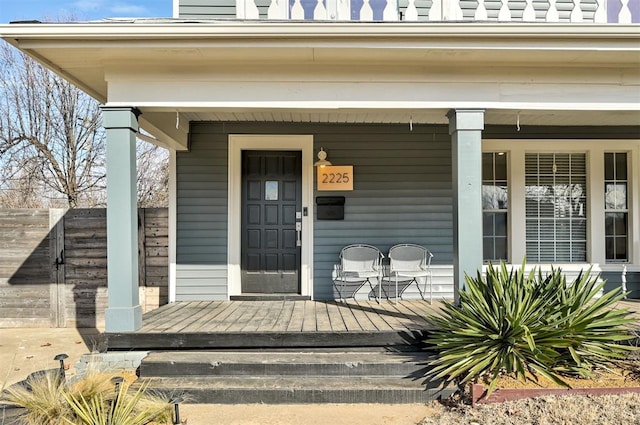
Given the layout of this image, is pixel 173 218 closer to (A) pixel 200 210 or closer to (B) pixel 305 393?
(A) pixel 200 210

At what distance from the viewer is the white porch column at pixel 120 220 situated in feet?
11.8

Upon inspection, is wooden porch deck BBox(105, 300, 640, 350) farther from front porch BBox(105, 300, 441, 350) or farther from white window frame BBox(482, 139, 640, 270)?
white window frame BBox(482, 139, 640, 270)

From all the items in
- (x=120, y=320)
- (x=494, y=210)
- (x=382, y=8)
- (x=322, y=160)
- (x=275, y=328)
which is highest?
(x=382, y=8)

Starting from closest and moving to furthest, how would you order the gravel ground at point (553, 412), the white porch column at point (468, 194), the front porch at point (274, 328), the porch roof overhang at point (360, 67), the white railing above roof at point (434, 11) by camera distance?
the gravel ground at point (553, 412) → the porch roof overhang at point (360, 67) → the front porch at point (274, 328) → the white porch column at point (468, 194) → the white railing above roof at point (434, 11)

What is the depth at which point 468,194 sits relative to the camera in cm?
Result: 369

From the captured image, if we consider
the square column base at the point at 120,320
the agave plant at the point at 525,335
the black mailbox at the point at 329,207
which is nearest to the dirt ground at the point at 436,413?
the agave plant at the point at 525,335

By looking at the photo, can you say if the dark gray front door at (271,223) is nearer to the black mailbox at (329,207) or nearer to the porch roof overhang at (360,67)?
the black mailbox at (329,207)

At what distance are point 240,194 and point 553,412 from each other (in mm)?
4009

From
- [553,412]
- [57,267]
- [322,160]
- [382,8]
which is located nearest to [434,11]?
[382,8]

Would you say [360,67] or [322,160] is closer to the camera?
[360,67]

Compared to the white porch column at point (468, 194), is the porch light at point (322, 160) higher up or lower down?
higher up

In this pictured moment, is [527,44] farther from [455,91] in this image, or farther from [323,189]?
[323,189]

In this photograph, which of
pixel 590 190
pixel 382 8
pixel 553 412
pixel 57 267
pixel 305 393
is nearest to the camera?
pixel 553 412

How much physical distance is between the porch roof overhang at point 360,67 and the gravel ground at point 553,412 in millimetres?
2431
